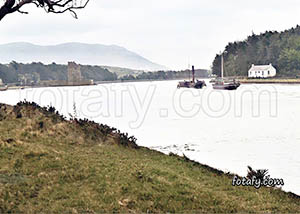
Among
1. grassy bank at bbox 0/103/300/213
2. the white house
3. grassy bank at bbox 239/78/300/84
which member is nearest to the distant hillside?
the white house

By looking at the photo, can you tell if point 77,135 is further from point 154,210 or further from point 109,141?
point 154,210

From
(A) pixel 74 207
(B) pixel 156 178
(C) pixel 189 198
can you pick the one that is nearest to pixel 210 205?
(C) pixel 189 198

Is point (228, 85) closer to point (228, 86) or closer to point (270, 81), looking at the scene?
point (228, 86)

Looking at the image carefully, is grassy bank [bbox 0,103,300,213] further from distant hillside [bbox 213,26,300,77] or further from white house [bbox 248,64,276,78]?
white house [bbox 248,64,276,78]

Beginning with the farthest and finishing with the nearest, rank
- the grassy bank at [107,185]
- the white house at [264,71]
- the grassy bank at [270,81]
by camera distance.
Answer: the white house at [264,71] < the grassy bank at [270,81] < the grassy bank at [107,185]

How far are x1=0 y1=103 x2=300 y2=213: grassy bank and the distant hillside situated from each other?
127944mm

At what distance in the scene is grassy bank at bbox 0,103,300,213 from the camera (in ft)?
29.3

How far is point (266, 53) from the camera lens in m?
163

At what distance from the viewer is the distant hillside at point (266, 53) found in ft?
450

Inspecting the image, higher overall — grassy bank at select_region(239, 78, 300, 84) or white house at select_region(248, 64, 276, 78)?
white house at select_region(248, 64, 276, 78)

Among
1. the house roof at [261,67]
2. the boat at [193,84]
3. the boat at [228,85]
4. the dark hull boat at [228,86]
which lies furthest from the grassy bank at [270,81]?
the dark hull boat at [228,86]

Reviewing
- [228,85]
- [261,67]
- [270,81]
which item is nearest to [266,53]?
[261,67]

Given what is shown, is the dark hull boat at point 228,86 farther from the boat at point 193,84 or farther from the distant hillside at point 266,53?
the distant hillside at point 266,53

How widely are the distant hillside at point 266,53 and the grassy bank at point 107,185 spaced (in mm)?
127944
